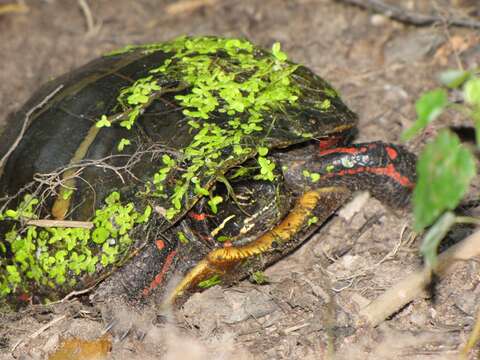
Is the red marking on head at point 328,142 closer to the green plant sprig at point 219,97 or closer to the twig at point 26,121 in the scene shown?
the green plant sprig at point 219,97

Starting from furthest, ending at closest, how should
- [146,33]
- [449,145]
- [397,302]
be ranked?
[146,33] < [397,302] < [449,145]

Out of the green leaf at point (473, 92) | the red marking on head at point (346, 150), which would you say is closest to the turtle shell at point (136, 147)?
the red marking on head at point (346, 150)

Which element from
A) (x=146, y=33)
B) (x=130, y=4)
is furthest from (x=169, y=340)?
(x=130, y=4)

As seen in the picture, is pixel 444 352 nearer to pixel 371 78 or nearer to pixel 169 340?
pixel 169 340

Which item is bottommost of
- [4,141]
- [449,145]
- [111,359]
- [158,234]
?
[111,359]

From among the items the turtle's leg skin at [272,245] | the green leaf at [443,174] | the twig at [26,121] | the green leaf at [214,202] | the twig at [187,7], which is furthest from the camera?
the twig at [187,7]
